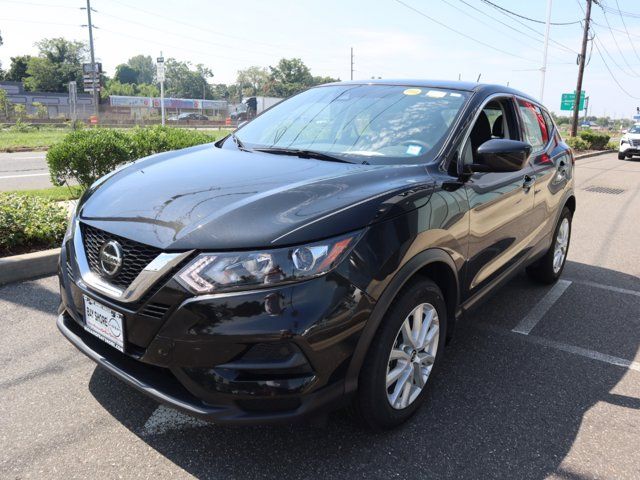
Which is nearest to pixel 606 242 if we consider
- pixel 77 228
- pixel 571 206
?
pixel 571 206

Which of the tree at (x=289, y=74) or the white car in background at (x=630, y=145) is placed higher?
the tree at (x=289, y=74)

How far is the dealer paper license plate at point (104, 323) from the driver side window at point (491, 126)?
1.99 meters

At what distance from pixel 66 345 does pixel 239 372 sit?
1.95 metres

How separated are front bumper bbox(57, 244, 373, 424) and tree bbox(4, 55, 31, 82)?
104070 millimetres

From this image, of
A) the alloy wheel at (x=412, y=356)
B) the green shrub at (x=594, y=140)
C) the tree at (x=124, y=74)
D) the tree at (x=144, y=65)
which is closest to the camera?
the alloy wheel at (x=412, y=356)

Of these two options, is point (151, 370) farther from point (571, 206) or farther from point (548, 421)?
point (571, 206)

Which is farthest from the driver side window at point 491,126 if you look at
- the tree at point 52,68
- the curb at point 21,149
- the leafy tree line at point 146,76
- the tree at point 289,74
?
the tree at point 289,74

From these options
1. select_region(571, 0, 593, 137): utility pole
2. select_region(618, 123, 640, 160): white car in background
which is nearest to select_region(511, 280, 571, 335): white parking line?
select_region(618, 123, 640, 160): white car in background

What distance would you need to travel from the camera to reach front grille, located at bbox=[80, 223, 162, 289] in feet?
6.83

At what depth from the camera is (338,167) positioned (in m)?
2.72

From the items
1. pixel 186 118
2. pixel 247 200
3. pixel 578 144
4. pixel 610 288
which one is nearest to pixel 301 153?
pixel 247 200

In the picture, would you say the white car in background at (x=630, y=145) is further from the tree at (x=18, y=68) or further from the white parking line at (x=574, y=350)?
the tree at (x=18, y=68)

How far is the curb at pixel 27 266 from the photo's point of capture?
4.27m

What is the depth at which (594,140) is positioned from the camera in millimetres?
28078
